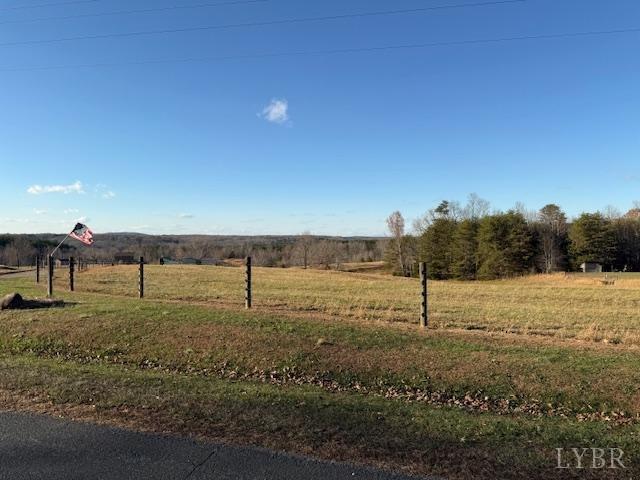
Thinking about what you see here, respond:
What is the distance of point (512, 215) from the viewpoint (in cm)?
7662

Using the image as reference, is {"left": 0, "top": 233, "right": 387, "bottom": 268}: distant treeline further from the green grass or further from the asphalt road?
the asphalt road

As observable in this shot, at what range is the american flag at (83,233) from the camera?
20609 millimetres

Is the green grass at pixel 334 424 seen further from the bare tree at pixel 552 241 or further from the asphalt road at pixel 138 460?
the bare tree at pixel 552 241

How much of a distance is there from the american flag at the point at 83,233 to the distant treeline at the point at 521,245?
63.8 meters

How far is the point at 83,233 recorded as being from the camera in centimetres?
2073

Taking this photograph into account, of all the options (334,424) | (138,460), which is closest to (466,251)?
(334,424)

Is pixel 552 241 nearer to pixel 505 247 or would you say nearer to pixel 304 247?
pixel 505 247

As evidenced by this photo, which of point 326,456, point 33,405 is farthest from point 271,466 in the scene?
point 33,405

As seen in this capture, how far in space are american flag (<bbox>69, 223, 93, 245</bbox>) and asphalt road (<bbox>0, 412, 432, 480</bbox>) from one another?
16.7 m

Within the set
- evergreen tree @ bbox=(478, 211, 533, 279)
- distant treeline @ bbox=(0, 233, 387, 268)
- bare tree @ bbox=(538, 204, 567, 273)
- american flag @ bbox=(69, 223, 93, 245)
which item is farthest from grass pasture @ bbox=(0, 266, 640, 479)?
distant treeline @ bbox=(0, 233, 387, 268)

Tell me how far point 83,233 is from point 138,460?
59.8 feet

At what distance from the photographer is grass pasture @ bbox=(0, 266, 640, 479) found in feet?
16.3

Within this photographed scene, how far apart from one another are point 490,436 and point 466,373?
3.21 metres

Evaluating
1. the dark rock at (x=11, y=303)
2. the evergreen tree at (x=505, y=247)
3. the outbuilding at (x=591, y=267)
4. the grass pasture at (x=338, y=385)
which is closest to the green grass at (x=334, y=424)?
the grass pasture at (x=338, y=385)
